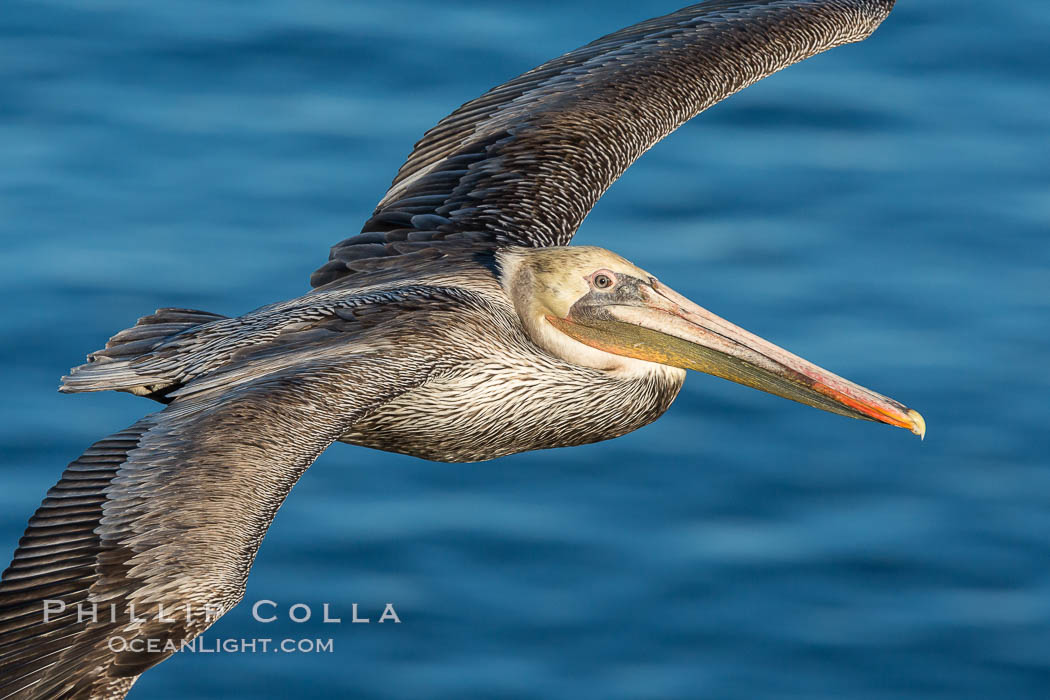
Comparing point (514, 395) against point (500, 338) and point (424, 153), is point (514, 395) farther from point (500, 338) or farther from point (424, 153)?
point (424, 153)

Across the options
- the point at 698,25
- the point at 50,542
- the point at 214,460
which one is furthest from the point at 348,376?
the point at 698,25

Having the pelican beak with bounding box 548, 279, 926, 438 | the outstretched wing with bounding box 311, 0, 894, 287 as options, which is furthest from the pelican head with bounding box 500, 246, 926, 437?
the outstretched wing with bounding box 311, 0, 894, 287

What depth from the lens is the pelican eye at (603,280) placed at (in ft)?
35.1

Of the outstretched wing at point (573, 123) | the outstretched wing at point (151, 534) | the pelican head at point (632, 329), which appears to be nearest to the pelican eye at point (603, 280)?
the pelican head at point (632, 329)

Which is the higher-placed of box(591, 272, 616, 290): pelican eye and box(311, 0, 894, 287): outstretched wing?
box(311, 0, 894, 287): outstretched wing

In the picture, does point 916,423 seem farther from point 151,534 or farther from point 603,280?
point 151,534

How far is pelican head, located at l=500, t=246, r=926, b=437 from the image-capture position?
10406mm

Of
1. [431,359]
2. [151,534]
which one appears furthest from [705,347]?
[151,534]

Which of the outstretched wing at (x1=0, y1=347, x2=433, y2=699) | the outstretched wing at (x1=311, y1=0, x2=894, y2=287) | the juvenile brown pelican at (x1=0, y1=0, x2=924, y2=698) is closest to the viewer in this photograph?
the outstretched wing at (x1=0, y1=347, x2=433, y2=699)

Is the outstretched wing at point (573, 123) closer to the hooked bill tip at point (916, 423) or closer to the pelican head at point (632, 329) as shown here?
the pelican head at point (632, 329)

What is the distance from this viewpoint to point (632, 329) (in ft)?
35.0

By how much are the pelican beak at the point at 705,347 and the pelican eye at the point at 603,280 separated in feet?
0.33

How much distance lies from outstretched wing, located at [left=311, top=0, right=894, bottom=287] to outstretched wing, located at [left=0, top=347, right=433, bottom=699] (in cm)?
225

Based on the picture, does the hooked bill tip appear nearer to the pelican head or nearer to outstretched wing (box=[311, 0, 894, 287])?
the pelican head
